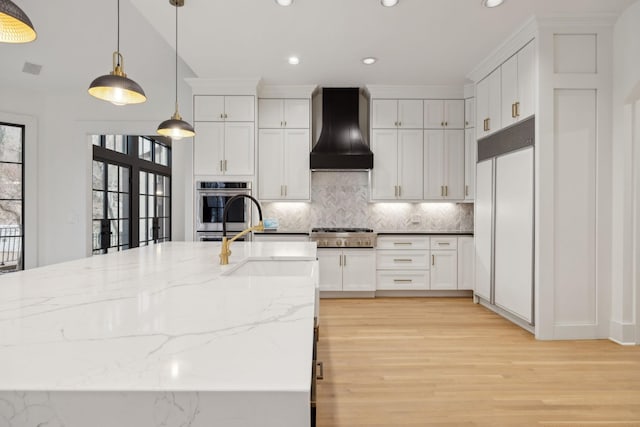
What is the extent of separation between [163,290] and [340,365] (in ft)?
5.63

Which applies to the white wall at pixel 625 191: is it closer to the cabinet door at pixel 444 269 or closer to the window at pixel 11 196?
the cabinet door at pixel 444 269

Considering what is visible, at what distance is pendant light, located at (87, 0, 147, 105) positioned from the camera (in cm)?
184

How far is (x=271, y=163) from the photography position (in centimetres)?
453

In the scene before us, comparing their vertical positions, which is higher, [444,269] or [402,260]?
[402,260]

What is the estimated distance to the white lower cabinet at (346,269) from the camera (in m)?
4.39

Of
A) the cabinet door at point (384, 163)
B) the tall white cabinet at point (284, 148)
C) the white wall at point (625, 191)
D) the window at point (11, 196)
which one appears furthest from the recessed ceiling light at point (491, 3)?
the window at point (11, 196)

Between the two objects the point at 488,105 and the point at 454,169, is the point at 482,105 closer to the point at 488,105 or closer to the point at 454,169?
the point at 488,105

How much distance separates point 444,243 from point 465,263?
1.21ft

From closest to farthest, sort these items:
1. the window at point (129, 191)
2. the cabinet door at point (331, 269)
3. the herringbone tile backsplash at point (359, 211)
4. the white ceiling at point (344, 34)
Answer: the white ceiling at point (344, 34) < the cabinet door at point (331, 269) < the herringbone tile backsplash at point (359, 211) < the window at point (129, 191)

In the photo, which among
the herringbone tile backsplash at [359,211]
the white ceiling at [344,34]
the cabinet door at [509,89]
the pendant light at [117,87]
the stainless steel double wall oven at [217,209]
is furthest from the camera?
the herringbone tile backsplash at [359,211]

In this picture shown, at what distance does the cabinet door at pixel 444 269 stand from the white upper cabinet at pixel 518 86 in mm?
1727

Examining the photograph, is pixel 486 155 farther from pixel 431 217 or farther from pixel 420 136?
pixel 431 217

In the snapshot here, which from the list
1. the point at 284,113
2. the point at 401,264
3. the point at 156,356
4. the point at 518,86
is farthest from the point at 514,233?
the point at 156,356

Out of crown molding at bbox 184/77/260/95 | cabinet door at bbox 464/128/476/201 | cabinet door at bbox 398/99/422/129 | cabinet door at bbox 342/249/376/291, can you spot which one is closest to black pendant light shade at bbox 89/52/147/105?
crown molding at bbox 184/77/260/95
